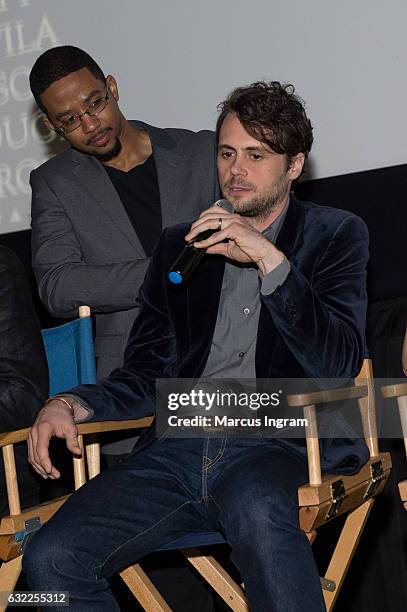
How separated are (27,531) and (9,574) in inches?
4.0

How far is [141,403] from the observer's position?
2.59m

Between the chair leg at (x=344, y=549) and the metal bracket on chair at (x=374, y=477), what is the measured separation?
56mm

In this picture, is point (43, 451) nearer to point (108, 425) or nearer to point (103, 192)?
point (108, 425)

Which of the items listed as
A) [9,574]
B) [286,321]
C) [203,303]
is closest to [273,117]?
[203,303]

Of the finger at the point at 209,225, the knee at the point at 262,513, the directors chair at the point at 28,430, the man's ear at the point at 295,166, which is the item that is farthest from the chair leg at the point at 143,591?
the man's ear at the point at 295,166

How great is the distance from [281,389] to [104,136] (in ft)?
3.15

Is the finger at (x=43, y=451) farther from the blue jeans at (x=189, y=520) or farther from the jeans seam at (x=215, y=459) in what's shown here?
the jeans seam at (x=215, y=459)

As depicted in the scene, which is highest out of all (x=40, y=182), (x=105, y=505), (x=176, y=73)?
(x=176, y=73)

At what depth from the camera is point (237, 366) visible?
249cm

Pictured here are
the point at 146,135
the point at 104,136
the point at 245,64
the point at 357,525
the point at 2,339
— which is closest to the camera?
the point at 357,525

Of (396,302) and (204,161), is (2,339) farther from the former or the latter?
(396,302)

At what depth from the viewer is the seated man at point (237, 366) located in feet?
7.17

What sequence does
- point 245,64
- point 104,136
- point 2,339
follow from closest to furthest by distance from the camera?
point 2,339 → point 104,136 → point 245,64

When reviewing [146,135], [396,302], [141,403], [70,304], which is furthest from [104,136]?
[396,302]
